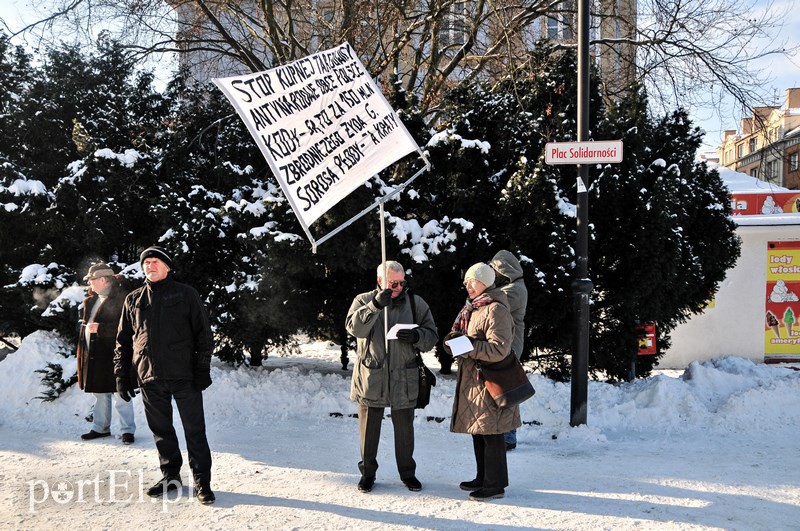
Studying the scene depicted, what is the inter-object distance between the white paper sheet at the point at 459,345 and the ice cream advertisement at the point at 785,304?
10244mm

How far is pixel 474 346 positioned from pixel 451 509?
1.09 metres

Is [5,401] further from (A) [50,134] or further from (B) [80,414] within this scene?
(A) [50,134]

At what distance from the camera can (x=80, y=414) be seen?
680cm

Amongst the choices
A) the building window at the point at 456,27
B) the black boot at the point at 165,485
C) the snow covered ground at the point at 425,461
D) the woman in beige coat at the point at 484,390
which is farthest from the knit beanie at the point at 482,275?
the building window at the point at 456,27

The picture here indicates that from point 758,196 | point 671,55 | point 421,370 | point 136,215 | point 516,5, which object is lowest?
point 421,370

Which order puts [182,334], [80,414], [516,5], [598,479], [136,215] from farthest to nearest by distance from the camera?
[516,5] → [136,215] → [80,414] → [598,479] → [182,334]

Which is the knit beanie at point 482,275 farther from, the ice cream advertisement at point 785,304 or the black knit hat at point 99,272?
the ice cream advertisement at point 785,304

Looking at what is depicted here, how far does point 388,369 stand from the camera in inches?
184

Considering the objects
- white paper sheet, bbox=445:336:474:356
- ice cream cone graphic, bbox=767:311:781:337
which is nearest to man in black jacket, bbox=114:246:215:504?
white paper sheet, bbox=445:336:474:356

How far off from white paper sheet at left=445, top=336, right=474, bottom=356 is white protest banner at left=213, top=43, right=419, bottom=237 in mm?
1336

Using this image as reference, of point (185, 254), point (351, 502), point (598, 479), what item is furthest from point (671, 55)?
point (351, 502)

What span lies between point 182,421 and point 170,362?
0.44m

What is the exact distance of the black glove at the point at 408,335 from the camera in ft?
15.0

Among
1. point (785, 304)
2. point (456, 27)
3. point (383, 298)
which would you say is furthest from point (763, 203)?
point (383, 298)
